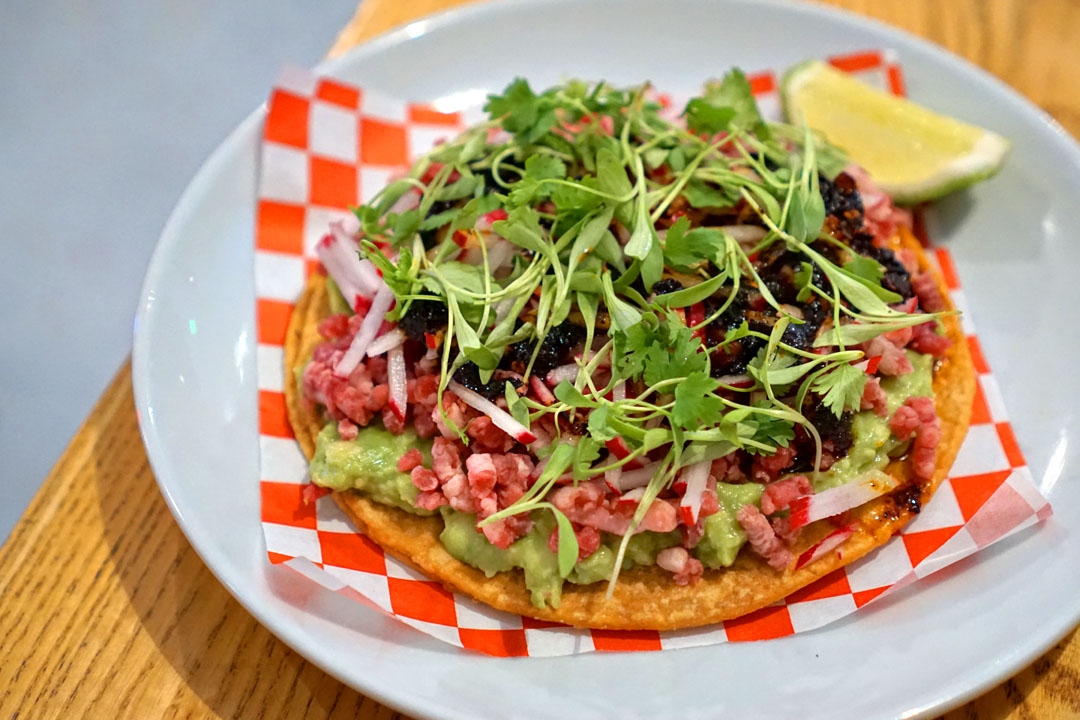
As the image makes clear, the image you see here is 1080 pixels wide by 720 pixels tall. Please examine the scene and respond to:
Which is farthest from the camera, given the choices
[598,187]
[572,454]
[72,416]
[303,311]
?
[72,416]

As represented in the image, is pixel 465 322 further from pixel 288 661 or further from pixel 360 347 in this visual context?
pixel 288 661

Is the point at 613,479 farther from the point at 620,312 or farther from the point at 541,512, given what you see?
the point at 620,312

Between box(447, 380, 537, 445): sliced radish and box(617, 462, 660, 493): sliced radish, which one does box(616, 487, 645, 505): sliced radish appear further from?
box(447, 380, 537, 445): sliced radish

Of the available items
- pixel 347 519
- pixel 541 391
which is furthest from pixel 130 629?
pixel 541 391

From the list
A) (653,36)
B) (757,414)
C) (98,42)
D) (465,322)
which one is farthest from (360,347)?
(98,42)

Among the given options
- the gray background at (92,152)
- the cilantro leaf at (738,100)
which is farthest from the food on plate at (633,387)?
the gray background at (92,152)

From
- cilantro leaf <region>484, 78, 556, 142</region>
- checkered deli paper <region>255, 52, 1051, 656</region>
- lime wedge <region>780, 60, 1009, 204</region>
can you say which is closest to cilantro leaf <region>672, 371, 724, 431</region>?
checkered deli paper <region>255, 52, 1051, 656</region>

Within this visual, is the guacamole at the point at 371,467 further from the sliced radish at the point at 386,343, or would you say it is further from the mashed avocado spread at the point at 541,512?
the sliced radish at the point at 386,343
